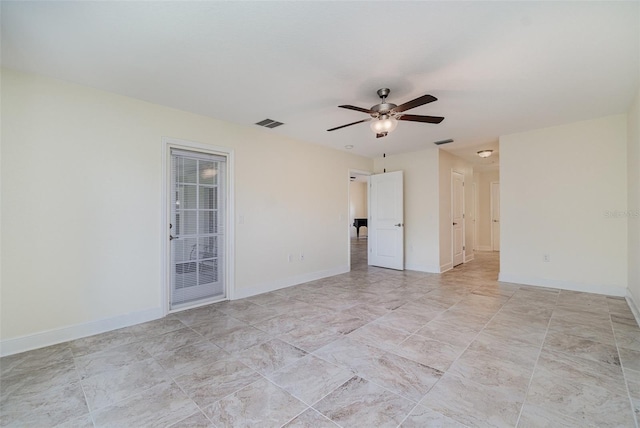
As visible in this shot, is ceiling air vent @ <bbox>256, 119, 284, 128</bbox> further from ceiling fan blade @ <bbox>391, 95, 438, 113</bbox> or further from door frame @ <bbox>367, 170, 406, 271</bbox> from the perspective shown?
door frame @ <bbox>367, 170, 406, 271</bbox>

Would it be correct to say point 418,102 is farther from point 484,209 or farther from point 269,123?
point 484,209

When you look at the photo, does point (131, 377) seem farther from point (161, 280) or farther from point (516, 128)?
point (516, 128)

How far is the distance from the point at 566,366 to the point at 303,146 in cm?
430

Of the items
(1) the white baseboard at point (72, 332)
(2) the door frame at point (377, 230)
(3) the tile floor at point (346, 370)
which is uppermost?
(2) the door frame at point (377, 230)

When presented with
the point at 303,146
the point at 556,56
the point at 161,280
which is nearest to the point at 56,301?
the point at 161,280

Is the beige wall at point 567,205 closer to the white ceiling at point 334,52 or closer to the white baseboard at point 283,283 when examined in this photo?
the white ceiling at point 334,52

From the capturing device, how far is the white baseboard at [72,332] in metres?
2.39

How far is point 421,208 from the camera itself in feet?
18.5

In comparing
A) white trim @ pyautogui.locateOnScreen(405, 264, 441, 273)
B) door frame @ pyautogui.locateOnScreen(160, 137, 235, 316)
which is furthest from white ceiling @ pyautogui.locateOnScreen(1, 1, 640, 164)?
white trim @ pyautogui.locateOnScreen(405, 264, 441, 273)

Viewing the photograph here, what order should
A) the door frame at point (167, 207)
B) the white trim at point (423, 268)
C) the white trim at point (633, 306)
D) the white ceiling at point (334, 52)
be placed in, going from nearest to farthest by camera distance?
the white ceiling at point (334, 52) → the white trim at point (633, 306) → the door frame at point (167, 207) → the white trim at point (423, 268)

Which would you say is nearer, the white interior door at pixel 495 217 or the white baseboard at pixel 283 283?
the white baseboard at pixel 283 283

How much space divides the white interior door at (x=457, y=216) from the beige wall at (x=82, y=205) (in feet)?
15.0

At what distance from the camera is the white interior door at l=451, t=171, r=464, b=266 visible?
6004mm

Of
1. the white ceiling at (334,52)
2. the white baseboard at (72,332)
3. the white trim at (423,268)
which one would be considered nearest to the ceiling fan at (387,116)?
the white ceiling at (334,52)
